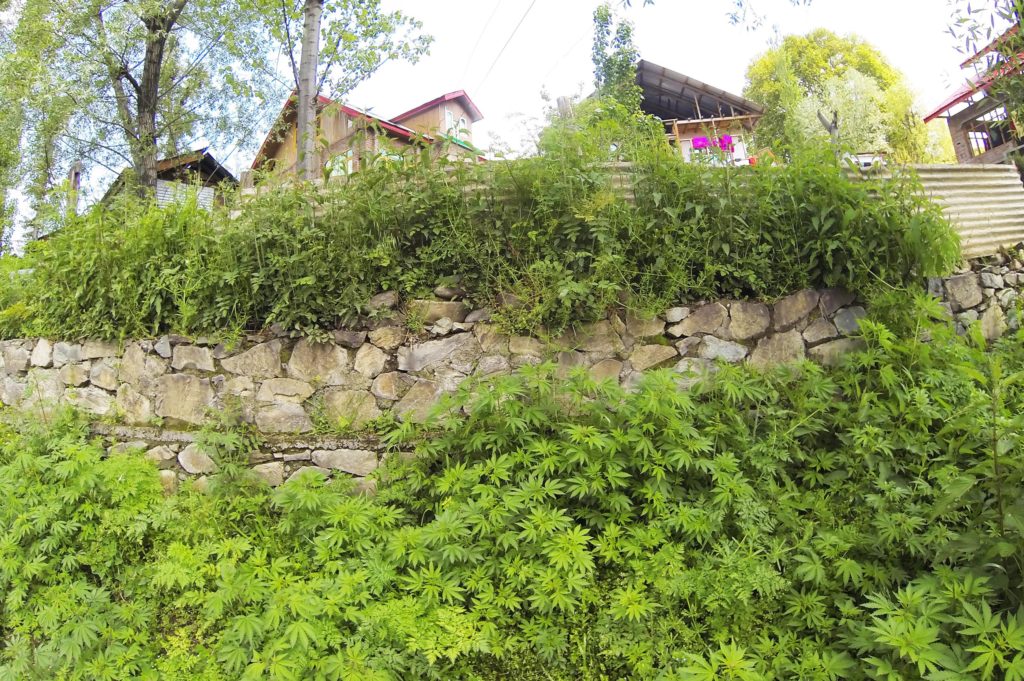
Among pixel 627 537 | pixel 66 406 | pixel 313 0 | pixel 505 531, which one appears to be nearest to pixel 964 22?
pixel 627 537

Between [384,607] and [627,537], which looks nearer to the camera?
[384,607]

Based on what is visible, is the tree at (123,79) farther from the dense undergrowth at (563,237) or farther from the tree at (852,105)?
the tree at (852,105)

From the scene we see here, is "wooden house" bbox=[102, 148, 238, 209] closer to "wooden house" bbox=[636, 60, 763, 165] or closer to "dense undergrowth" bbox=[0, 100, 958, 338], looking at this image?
"dense undergrowth" bbox=[0, 100, 958, 338]

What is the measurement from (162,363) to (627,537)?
136 inches

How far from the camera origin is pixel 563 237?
12.0ft

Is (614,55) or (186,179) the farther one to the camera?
(614,55)

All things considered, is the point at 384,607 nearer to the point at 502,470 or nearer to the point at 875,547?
the point at 502,470

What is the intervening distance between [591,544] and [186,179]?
20.8 feet

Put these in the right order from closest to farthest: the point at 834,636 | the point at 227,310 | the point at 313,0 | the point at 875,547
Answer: the point at 834,636 < the point at 875,547 < the point at 227,310 < the point at 313,0

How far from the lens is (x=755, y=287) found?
364 centimetres

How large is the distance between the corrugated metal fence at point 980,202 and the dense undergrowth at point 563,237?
862 mm

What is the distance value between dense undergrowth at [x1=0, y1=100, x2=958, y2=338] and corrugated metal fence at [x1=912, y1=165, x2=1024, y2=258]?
0.86 m

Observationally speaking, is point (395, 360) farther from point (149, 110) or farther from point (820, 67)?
point (820, 67)

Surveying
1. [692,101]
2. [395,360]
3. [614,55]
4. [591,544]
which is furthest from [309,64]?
[692,101]
